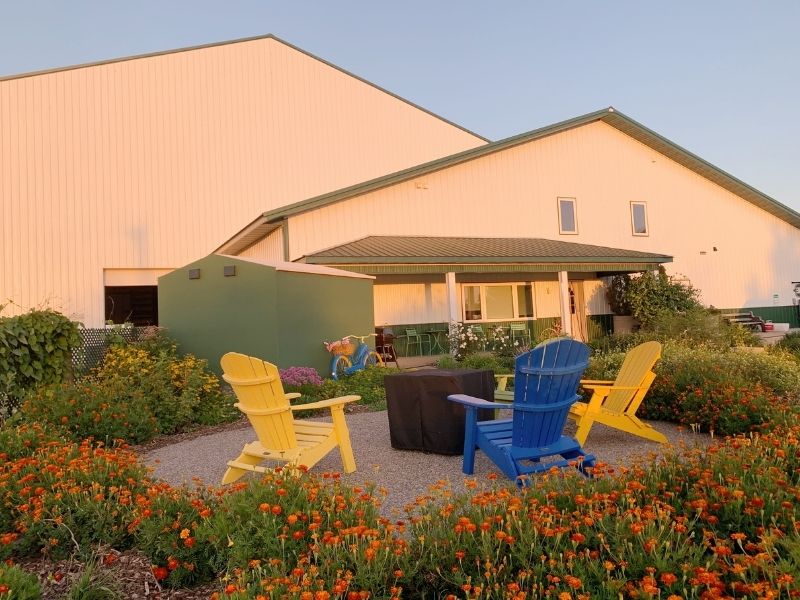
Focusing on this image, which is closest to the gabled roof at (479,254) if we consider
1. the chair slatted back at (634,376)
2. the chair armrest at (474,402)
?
the chair slatted back at (634,376)

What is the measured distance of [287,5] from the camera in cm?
1634

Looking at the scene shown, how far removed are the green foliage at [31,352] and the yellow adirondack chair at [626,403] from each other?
6.07 m

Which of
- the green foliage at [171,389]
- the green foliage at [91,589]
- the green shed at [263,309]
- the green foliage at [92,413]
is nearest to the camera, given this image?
the green foliage at [91,589]

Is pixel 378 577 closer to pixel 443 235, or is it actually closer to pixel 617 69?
pixel 617 69

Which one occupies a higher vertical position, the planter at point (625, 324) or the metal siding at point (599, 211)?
the metal siding at point (599, 211)

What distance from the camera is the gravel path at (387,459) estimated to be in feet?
14.7

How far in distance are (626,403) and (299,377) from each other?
5.16 m

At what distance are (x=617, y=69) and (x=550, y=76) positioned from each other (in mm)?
2652

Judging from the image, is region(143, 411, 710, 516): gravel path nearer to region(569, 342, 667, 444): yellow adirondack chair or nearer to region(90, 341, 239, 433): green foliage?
region(569, 342, 667, 444): yellow adirondack chair

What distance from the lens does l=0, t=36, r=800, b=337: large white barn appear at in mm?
15320

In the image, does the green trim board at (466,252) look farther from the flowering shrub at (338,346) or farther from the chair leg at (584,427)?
the chair leg at (584,427)

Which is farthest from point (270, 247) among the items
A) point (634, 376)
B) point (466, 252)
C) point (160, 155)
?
point (634, 376)

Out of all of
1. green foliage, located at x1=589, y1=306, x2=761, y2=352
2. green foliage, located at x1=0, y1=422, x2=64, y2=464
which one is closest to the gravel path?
green foliage, located at x1=0, y1=422, x2=64, y2=464

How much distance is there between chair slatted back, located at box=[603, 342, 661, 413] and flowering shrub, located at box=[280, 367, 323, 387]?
15.7ft
